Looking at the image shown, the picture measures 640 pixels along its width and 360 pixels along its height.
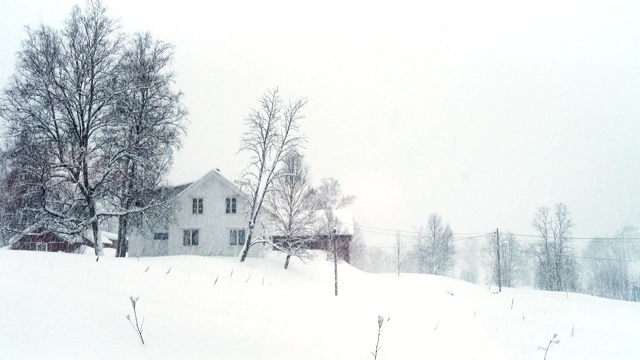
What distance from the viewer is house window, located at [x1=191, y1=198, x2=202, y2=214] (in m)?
33.3

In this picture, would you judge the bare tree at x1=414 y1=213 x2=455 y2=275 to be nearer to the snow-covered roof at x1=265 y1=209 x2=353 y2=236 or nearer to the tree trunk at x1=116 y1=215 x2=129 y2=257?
the snow-covered roof at x1=265 y1=209 x2=353 y2=236

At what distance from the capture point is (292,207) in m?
31.1

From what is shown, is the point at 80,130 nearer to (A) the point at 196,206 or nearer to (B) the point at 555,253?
(A) the point at 196,206

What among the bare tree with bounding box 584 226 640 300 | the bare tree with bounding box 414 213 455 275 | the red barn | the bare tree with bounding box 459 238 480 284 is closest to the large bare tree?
the red barn

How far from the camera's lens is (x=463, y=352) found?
26.1ft

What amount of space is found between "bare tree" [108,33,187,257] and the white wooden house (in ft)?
32.7

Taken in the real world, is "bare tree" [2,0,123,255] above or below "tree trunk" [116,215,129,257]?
above

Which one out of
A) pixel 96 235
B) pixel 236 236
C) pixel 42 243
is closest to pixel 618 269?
pixel 236 236

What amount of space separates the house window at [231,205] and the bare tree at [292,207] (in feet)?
12.0

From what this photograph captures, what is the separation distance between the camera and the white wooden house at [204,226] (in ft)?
107

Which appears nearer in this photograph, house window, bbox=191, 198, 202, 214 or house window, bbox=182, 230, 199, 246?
house window, bbox=182, 230, 199, 246

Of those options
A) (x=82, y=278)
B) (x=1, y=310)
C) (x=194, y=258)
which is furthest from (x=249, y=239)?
(x=1, y=310)

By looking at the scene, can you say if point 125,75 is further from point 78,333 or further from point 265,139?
point 78,333

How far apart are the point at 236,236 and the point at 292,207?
573 centimetres
